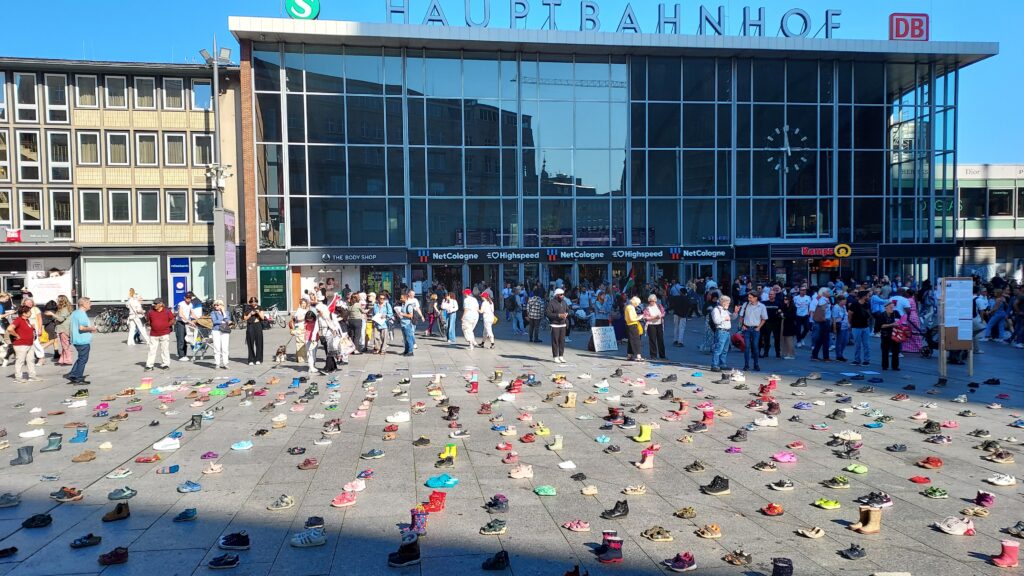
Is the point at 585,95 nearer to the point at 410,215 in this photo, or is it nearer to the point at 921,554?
the point at 410,215

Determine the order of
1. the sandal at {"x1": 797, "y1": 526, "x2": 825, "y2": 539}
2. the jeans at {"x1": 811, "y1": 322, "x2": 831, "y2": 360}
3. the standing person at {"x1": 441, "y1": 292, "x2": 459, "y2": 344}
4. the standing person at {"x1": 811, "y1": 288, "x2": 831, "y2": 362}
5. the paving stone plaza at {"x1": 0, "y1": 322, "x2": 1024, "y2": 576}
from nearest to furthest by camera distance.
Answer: the paving stone plaza at {"x1": 0, "y1": 322, "x2": 1024, "y2": 576}, the sandal at {"x1": 797, "y1": 526, "x2": 825, "y2": 539}, the standing person at {"x1": 811, "y1": 288, "x2": 831, "y2": 362}, the jeans at {"x1": 811, "y1": 322, "x2": 831, "y2": 360}, the standing person at {"x1": 441, "y1": 292, "x2": 459, "y2": 344}

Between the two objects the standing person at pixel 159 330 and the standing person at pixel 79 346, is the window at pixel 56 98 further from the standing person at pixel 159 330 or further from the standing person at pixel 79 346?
the standing person at pixel 79 346

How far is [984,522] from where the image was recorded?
626cm

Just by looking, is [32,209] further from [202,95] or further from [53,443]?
[53,443]

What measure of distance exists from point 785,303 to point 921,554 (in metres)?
13.2

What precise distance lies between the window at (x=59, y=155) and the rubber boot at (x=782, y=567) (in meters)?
39.3

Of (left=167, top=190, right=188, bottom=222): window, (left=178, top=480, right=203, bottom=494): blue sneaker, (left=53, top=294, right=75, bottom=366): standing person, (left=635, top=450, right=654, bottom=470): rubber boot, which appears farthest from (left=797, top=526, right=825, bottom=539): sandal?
(left=167, top=190, right=188, bottom=222): window

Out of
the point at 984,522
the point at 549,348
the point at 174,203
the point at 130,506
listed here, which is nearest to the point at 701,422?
the point at 984,522

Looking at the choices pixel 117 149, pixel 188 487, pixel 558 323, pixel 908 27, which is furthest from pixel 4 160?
pixel 908 27

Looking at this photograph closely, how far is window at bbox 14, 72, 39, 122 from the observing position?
35.2 metres

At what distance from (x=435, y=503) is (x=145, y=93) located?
36087 millimetres

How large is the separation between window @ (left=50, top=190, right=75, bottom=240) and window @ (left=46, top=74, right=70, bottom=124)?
3564 millimetres

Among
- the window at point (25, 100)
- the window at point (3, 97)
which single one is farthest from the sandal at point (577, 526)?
the window at point (3, 97)

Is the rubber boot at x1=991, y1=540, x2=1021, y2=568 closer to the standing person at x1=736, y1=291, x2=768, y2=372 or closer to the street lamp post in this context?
the standing person at x1=736, y1=291, x2=768, y2=372
